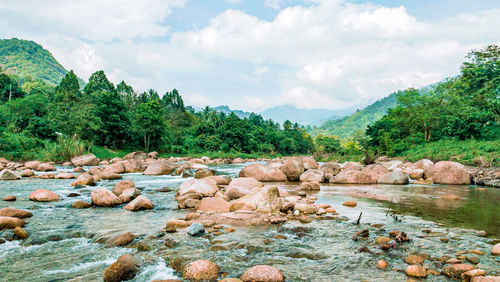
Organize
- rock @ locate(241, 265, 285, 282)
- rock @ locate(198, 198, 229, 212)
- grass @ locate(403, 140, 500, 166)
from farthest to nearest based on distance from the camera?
grass @ locate(403, 140, 500, 166), rock @ locate(198, 198, 229, 212), rock @ locate(241, 265, 285, 282)

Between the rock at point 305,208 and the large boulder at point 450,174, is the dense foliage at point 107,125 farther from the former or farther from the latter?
the large boulder at point 450,174

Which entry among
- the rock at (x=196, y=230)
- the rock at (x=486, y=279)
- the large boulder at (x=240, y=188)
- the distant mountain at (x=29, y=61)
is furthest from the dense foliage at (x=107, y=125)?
the distant mountain at (x=29, y=61)

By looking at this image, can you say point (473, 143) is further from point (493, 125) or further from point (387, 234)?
point (387, 234)

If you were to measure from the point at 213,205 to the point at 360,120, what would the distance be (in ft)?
479

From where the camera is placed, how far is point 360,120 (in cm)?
14162

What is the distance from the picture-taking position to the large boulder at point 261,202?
7320 mm

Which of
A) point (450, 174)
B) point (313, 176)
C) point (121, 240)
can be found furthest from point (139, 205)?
point (450, 174)

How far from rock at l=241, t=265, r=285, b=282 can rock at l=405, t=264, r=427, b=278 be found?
1734mm

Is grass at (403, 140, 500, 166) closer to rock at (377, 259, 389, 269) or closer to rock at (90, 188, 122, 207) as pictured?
rock at (377, 259, 389, 269)

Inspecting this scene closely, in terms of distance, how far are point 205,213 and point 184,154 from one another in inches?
1725

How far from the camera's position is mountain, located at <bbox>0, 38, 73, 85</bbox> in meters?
110

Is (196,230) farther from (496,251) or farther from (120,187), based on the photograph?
(120,187)

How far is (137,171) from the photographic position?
65.6ft

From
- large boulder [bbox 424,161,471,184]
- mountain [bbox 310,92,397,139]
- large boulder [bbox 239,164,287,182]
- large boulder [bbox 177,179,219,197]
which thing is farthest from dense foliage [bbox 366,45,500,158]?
mountain [bbox 310,92,397,139]
